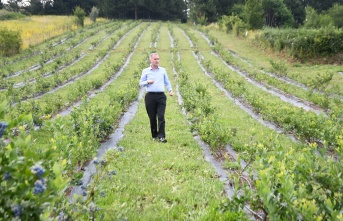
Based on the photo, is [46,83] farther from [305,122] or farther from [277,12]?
[277,12]

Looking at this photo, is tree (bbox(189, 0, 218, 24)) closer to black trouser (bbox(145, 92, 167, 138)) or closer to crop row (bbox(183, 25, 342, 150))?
crop row (bbox(183, 25, 342, 150))

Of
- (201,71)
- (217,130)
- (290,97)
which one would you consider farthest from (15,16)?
(217,130)

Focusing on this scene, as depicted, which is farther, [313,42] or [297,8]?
[297,8]

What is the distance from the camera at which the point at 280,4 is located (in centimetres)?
5181

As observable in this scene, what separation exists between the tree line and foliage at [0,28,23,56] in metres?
29.2

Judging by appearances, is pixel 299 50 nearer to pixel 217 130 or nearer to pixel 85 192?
pixel 217 130

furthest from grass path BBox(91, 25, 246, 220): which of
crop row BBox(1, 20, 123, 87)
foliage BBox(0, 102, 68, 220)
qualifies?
crop row BBox(1, 20, 123, 87)

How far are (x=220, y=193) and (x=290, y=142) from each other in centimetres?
308

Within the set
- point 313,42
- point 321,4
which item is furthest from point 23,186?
point 321,4

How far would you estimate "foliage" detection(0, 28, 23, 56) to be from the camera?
21.5 metres

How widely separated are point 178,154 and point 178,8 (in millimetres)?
62808

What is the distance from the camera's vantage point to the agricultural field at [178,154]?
6.65ft

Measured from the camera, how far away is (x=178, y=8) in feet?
213

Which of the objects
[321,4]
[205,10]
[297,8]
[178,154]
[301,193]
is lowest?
[178,154]
